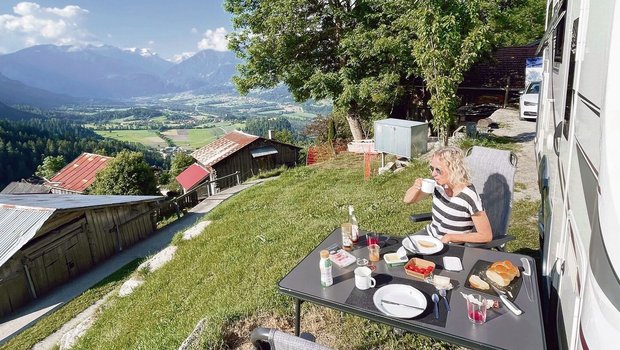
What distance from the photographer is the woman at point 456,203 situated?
3006mm

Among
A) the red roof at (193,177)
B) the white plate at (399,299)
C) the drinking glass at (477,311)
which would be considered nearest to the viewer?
the drinking glass at (477,311)

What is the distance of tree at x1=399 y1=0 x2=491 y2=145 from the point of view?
894cm

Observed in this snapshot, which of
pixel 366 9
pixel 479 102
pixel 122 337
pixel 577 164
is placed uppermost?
pixel 366 9

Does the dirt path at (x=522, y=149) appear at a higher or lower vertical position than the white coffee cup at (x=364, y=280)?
lower

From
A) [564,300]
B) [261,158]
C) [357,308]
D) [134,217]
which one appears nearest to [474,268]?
[564,300]

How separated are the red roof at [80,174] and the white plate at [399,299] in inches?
1277

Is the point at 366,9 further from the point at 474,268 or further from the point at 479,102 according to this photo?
the point at 474,268

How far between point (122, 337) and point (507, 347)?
470 cm

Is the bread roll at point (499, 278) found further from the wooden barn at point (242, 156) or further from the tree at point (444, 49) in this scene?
the wooden barn at point (242, 156)

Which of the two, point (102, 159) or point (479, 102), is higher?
point (479, 102)

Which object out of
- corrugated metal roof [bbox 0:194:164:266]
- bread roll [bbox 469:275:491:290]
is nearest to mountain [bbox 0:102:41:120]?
corrugated metal roof [bbox 0:194:164:266]

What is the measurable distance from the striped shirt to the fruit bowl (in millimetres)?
872

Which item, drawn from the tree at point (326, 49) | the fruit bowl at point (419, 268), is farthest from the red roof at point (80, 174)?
the fruit bowl at point (419, 268)

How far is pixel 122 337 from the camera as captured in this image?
181 inches
